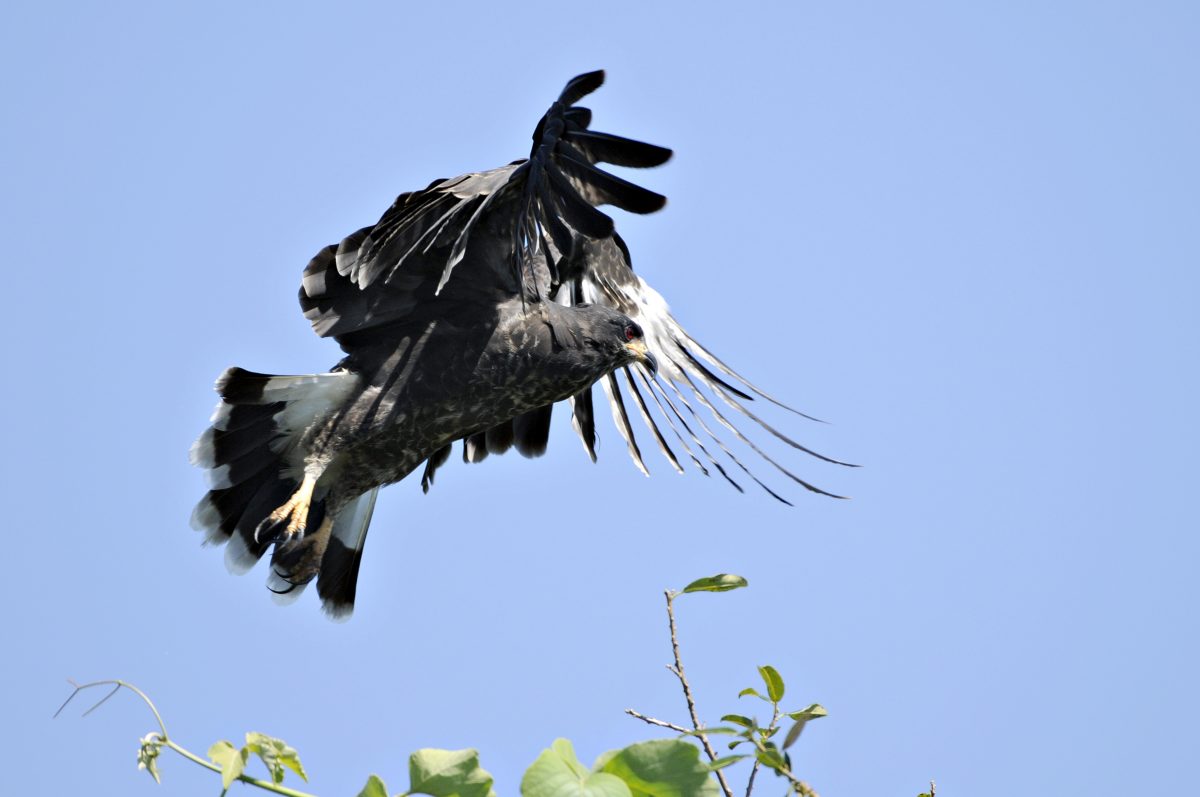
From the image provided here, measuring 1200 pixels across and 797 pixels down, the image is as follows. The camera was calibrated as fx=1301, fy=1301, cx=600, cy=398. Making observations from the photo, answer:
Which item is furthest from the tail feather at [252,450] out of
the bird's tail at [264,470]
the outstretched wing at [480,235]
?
the outstretched wing at [480,235]

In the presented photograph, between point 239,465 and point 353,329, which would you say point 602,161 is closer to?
point 353,329

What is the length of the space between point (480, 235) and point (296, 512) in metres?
1.24

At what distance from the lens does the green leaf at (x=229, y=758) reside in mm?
1390

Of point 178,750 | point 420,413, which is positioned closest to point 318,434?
point 420,413

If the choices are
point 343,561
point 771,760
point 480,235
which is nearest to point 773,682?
point 771,760

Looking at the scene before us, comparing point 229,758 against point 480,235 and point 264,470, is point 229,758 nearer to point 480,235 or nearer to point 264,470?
point 480,235

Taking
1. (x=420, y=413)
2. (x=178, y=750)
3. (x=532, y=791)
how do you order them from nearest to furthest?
(x=532, y=791) < (x=178, y=750) < (x=420, y=413)

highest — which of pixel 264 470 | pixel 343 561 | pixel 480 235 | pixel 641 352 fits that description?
pixel 480 235

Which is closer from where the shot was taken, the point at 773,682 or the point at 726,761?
the point at 726,761

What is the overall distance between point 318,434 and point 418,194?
3.42ft

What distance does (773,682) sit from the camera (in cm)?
187

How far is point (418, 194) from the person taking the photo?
175 inches

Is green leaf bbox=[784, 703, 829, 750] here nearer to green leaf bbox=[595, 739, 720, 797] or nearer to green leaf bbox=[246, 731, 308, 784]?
green leaf bbox=[595, 739, 720, 797]

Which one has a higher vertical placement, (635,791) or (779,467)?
(779,467)
